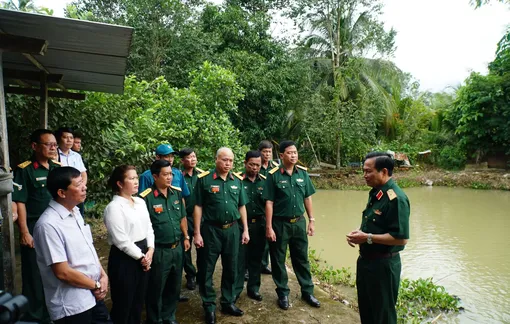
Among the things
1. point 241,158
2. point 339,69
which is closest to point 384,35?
point 339,69

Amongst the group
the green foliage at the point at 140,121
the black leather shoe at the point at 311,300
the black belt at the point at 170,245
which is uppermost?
the green foliage at the point at 140,121

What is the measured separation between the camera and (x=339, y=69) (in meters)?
16.3

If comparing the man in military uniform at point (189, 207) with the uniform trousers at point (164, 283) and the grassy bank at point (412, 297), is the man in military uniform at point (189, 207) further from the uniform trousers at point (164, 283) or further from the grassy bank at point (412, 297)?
the grassy bank at point (412, 297)

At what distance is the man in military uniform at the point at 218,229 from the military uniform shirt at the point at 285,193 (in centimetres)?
38

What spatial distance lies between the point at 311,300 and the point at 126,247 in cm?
207

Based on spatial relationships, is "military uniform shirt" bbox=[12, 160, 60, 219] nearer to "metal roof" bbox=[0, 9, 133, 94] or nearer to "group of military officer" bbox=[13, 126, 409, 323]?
"group of military officer" bbox=[13, 126, 409, 323]

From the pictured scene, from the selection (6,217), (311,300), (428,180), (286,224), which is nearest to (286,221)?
(286,224)

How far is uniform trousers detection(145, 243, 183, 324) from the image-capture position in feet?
9.60

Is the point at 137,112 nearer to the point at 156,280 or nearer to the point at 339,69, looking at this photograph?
the point at 156,280

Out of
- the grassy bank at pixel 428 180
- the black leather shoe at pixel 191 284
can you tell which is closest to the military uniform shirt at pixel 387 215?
the black leather shoe at pixel 191 284

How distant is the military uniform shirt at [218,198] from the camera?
3.38 m

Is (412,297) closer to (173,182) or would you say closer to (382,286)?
(382,286)

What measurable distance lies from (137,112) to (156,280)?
385 centimetres

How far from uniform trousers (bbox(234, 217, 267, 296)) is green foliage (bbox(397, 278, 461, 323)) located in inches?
62.5
